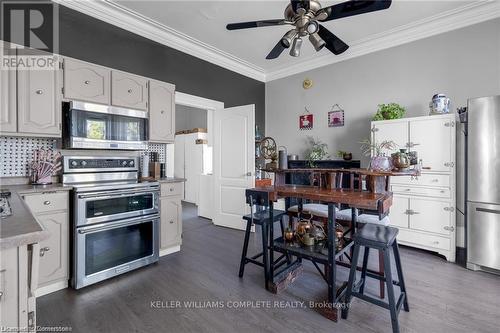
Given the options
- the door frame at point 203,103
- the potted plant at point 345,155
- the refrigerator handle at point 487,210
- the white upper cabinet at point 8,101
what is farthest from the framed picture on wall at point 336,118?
the white upper cabinet at point 8,101

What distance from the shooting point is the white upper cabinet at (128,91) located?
9.04ft

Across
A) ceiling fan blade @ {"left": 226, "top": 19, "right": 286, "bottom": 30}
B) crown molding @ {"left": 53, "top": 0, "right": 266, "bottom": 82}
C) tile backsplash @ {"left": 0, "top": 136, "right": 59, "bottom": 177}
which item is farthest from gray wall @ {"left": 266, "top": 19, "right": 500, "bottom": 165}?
A: tile backsplash @ {"left": 0, "top": 136, "right": 59, "bottom": 177}

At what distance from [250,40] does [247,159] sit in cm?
189

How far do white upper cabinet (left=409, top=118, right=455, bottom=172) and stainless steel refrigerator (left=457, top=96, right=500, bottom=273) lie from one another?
0.19 meters

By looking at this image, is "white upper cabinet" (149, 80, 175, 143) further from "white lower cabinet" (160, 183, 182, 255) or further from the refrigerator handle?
the refrigerator handle

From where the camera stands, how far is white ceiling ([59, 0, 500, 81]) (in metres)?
2.96

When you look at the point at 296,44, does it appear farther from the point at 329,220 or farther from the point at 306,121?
the point at 306,121

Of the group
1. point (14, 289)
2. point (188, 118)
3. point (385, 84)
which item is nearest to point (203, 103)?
point (385, 84)

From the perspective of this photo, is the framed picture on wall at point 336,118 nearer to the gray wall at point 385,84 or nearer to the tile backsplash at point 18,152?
the gray wall at point 385,84

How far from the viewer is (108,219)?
2.43m

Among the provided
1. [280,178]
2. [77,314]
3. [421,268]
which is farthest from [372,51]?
[77,314]

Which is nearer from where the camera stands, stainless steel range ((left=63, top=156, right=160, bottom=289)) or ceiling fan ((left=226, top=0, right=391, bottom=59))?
ceiling fan ((left=226, top=0, right=391, bottom=59))

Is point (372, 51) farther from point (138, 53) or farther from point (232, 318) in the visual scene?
point (232, 318)

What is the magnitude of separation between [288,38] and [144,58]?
2.22 metres
